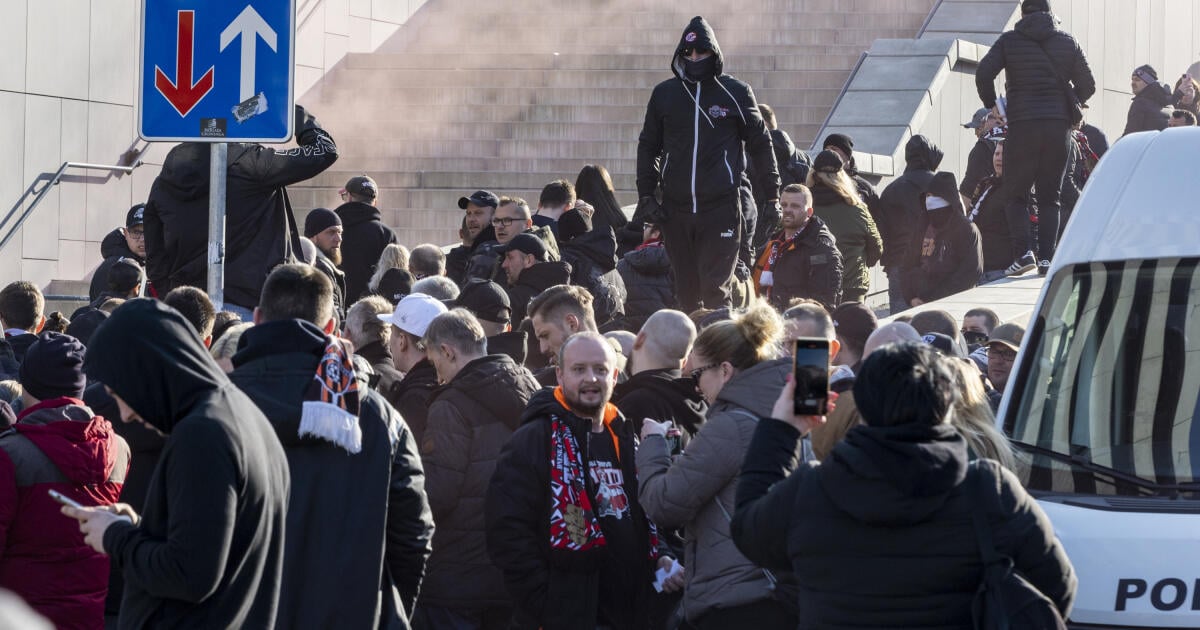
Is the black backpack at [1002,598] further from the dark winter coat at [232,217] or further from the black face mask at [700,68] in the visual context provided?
the black face mask at [700,68]

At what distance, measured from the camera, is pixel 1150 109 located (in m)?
19.7

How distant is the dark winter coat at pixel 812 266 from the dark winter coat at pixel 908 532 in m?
7.77

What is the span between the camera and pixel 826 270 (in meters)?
12.0

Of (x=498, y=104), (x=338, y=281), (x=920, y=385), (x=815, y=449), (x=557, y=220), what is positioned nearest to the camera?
(x=920, y=385)

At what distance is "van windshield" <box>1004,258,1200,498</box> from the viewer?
582 centimetres

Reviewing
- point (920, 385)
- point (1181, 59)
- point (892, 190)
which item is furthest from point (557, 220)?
point (1181, 59)

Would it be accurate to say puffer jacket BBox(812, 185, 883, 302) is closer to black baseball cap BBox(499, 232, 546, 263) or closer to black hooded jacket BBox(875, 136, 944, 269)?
black hooded jacket BBox(875, 136, 944, 269)

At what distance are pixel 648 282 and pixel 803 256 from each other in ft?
3.48

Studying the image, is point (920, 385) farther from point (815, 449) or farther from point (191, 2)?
point (191, 2)

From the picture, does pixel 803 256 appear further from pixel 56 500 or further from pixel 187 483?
pixel 187 483

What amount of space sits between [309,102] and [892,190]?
9.65 metres

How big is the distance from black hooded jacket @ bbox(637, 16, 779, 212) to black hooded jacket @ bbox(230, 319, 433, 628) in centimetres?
664

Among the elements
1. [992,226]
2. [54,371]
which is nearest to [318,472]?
[54,371]

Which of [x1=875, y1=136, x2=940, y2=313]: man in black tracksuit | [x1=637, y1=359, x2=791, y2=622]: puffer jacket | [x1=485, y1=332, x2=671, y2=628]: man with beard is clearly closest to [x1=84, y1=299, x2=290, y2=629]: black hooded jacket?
[x1=637, y1=359, x2=791, y2=622]: puffer jacket
